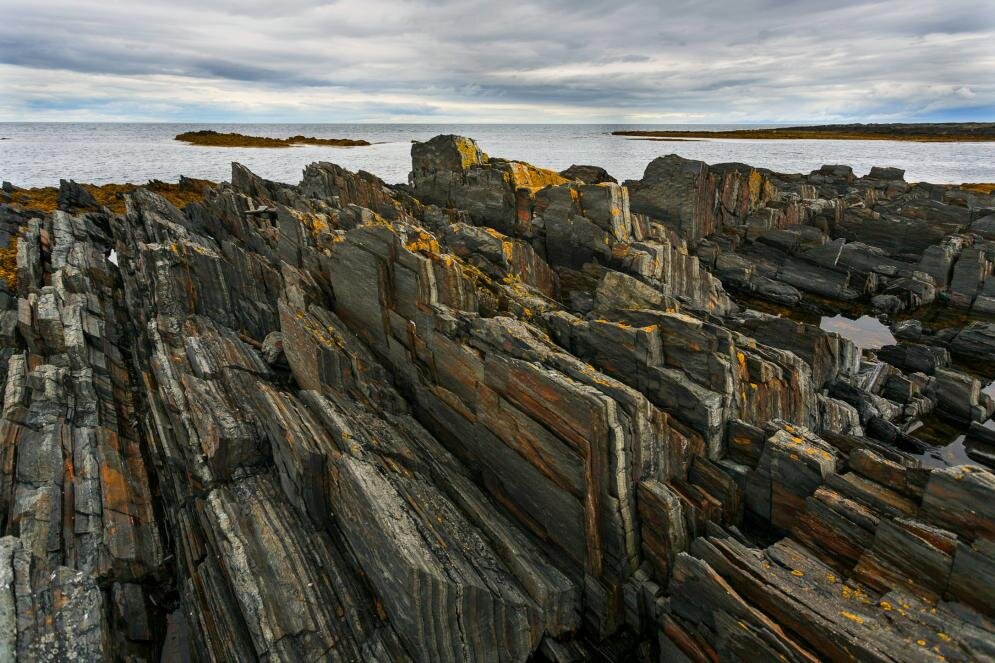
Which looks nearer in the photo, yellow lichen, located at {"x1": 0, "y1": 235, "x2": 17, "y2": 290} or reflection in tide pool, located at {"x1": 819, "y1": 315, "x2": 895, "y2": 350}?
reflection in tide pool, located at {"x1": 819, "y1": 315, "x2": 895, "y2": 350}

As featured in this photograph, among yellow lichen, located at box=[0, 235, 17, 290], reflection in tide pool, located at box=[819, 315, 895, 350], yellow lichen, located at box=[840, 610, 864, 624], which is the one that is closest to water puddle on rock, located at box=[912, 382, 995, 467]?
reflection in tide pool, located at box=[819, 315, 895, 350]

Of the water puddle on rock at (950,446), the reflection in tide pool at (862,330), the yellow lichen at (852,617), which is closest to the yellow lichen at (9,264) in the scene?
the yellow lichen at (852,617)

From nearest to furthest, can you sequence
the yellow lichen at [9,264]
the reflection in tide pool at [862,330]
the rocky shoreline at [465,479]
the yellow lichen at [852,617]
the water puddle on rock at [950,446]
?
the yellow lichen at [852,617], the rocky shoreline at [465,479], the water puddle on rock at [950,446], the reflection in tide pool at [862,330], the yellow lichen at [9,264]

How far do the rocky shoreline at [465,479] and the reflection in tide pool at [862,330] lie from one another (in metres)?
5.20

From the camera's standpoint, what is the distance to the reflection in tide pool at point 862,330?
1452 inches

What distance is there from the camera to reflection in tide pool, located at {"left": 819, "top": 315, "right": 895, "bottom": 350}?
36.9 m

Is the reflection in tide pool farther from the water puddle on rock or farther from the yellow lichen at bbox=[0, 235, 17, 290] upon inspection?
the yellow lichen at bbox=[0, 235, 17, 290]

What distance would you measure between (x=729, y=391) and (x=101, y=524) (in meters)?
21.0

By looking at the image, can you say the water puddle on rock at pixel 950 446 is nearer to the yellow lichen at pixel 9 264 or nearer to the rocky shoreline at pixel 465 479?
the rocky shoreline at pixel 465 479

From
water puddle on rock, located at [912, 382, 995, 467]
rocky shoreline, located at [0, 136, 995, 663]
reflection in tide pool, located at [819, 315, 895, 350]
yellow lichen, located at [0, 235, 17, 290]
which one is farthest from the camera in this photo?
yellow lichen, located at [0, 235, 17, 290]

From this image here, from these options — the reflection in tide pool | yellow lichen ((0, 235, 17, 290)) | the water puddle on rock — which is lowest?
the water puddle on rock

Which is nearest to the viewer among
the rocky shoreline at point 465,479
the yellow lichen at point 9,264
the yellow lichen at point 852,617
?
the yellow lichen at point 852,617

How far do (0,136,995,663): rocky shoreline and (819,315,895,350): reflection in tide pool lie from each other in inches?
205

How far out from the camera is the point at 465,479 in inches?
676
